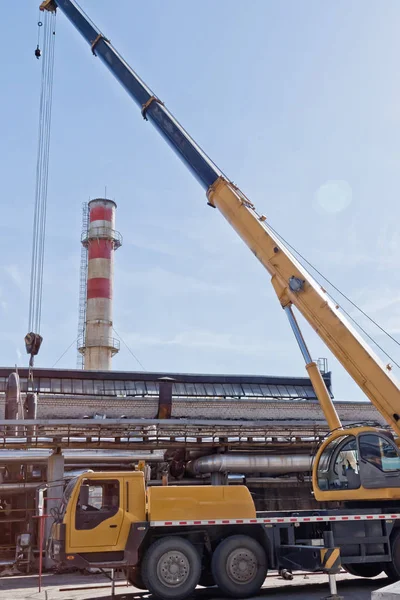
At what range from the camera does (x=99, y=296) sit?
4341cm

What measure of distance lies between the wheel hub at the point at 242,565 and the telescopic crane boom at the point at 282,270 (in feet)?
10.9

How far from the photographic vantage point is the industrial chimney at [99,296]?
42.9 m

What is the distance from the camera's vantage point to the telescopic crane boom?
12227 mm

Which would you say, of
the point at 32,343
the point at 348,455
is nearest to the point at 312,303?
the point at 348,455

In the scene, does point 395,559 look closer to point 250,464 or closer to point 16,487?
point 250,464

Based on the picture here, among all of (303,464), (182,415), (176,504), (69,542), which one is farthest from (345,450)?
(182,415)

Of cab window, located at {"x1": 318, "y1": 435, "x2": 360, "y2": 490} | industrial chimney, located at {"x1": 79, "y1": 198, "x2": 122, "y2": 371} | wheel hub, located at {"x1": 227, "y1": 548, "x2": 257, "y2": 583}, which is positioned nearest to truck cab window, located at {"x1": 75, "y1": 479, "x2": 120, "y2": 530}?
wheel hub, located at {"x1": 227, "y1": 548, "x2": 257, "y2": 583}

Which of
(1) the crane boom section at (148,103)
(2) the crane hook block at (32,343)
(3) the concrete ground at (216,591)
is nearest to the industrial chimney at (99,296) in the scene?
(2) the crane hook block at (32,343)

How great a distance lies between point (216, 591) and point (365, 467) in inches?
148

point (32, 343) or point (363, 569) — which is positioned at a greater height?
point (32, 343)

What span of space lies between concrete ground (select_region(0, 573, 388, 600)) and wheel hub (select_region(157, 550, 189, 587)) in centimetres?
87

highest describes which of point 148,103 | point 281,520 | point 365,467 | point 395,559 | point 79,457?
point 148,103

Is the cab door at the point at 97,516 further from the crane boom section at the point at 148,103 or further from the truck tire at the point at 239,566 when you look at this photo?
the crane boom section at the point at 148,103

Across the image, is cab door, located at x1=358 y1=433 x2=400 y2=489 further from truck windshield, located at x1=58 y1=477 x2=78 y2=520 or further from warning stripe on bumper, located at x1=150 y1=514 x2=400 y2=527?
truck windshield, located at x1=58 y1=477 x2=78 y2=520
